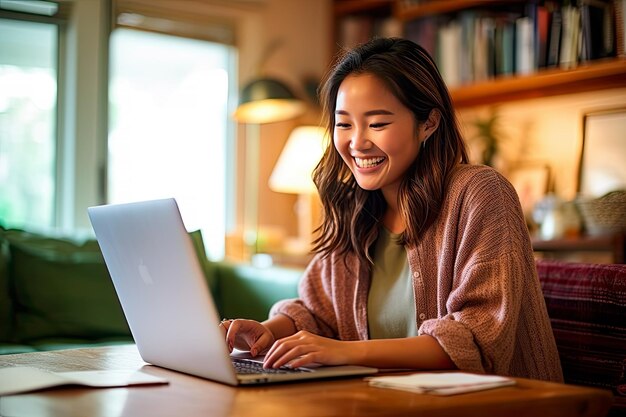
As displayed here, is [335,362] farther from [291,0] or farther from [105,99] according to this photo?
[291,0]

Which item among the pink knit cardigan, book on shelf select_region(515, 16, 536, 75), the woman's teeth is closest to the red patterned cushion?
the pink knit cardigan

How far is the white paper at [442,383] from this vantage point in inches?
43.9

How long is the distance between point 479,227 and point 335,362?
40 cm

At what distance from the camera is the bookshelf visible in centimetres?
341

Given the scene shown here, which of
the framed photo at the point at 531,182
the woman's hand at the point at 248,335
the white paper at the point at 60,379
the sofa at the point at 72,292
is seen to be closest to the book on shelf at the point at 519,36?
the framed photo at the point at 531,182

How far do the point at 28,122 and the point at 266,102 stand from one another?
108 centimetres

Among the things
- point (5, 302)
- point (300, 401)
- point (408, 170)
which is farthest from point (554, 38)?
point (300, 401)

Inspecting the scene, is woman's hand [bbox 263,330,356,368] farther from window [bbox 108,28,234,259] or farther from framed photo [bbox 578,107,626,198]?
window [bbox 108,28,234,259]

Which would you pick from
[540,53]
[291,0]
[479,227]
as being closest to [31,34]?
[291,0]

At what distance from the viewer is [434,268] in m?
1.64

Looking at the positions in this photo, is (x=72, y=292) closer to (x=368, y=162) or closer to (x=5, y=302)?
(x=5, y=302)

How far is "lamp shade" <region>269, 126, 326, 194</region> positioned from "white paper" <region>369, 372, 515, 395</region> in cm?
276

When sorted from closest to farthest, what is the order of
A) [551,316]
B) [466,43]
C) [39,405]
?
[39,405] < [551,316] < [466,43]

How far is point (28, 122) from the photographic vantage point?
3.99 meters
